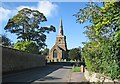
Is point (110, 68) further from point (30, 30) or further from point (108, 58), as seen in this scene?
point (30, 30)

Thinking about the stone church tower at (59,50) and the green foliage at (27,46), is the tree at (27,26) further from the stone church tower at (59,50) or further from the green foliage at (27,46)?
the stone church tower at (59,50)

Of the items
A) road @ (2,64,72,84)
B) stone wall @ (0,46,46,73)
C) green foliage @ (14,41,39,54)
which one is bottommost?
road @ (2,64,72,84)

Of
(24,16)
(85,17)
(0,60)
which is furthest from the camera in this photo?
(24,16)

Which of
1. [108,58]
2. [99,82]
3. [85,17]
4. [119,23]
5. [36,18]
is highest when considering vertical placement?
[36,18]

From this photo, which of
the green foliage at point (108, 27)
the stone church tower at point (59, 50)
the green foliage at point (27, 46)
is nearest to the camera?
the green foliage at point (108, 27)

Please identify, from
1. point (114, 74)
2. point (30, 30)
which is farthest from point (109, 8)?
point (30, 30)

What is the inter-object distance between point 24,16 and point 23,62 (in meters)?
22.9

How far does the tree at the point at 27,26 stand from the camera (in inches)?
2477

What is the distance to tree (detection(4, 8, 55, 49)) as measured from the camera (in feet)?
206

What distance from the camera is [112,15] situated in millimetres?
9406

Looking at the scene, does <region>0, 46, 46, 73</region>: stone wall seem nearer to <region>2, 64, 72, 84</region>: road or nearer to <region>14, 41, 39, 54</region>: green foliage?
<region>2, 64, 72, 84</region>: road

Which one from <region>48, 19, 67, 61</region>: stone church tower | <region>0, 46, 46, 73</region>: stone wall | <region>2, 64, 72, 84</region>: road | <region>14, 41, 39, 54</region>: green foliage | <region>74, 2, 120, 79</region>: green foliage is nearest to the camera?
<region>74, 2, 120, 79</region>: green foliage

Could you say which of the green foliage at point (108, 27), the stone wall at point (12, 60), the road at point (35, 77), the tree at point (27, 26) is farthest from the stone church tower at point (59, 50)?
the green foliage at point (108, 27)

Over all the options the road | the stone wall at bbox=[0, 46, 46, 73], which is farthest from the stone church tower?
the road
